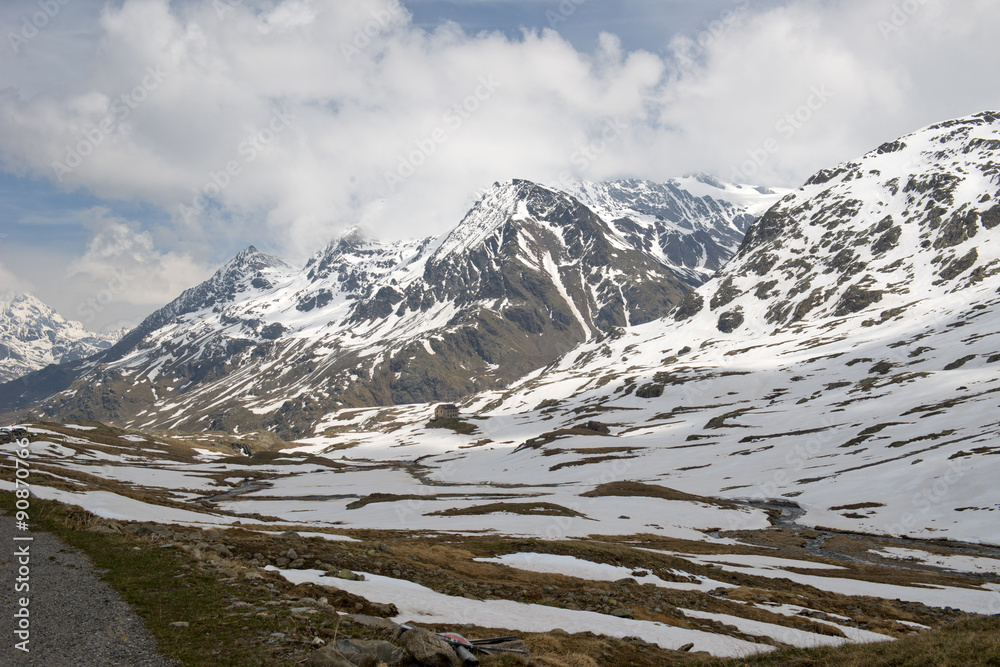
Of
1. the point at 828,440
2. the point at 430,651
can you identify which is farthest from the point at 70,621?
the point at 828,440

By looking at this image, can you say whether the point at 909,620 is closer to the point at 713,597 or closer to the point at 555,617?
the point at 713,597

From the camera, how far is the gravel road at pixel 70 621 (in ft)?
38.5

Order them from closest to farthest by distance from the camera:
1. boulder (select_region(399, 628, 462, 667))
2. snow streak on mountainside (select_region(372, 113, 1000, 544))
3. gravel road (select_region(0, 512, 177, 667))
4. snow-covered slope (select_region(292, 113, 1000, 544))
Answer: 1. gravel road (select_region(0, 512, 177, 667))
2. boulder (select_region(399, 628, 462, 667))
3. snow streak on mountainside (select_region(372, 113, 1000, 544))
4. snow-covered slope (select_region(292, 113, 1000, 544))

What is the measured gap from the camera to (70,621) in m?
13.7

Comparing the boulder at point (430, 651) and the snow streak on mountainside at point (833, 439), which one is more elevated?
the boulder at point (430, 651)

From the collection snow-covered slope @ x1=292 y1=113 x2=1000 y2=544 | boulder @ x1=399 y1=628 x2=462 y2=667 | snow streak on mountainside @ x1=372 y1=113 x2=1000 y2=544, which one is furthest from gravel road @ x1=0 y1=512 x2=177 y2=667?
snow streak on mountainside @ x1=372 y1=113 x2=1000 y2=544

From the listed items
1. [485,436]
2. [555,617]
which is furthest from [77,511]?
[485,436]

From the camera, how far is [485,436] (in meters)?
198

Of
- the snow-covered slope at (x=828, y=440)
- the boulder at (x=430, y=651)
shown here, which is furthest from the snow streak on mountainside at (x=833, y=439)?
the boulder at (x=430, y=651)

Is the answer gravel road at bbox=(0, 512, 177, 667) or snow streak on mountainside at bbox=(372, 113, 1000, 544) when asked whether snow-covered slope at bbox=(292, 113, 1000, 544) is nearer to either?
snow streak on mountainside at bbox=(372, 113, 1000, 544)

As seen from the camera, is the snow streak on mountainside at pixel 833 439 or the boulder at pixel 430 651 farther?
the snow streak on mountainside at pixel 833 439

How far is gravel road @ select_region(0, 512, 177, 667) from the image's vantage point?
11734mm

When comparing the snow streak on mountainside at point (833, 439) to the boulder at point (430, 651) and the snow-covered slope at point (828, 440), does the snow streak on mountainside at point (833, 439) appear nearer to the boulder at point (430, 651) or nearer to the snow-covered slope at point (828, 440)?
the snow-covered slope at point (828, 440)

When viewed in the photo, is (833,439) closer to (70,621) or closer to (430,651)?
(430,651)
